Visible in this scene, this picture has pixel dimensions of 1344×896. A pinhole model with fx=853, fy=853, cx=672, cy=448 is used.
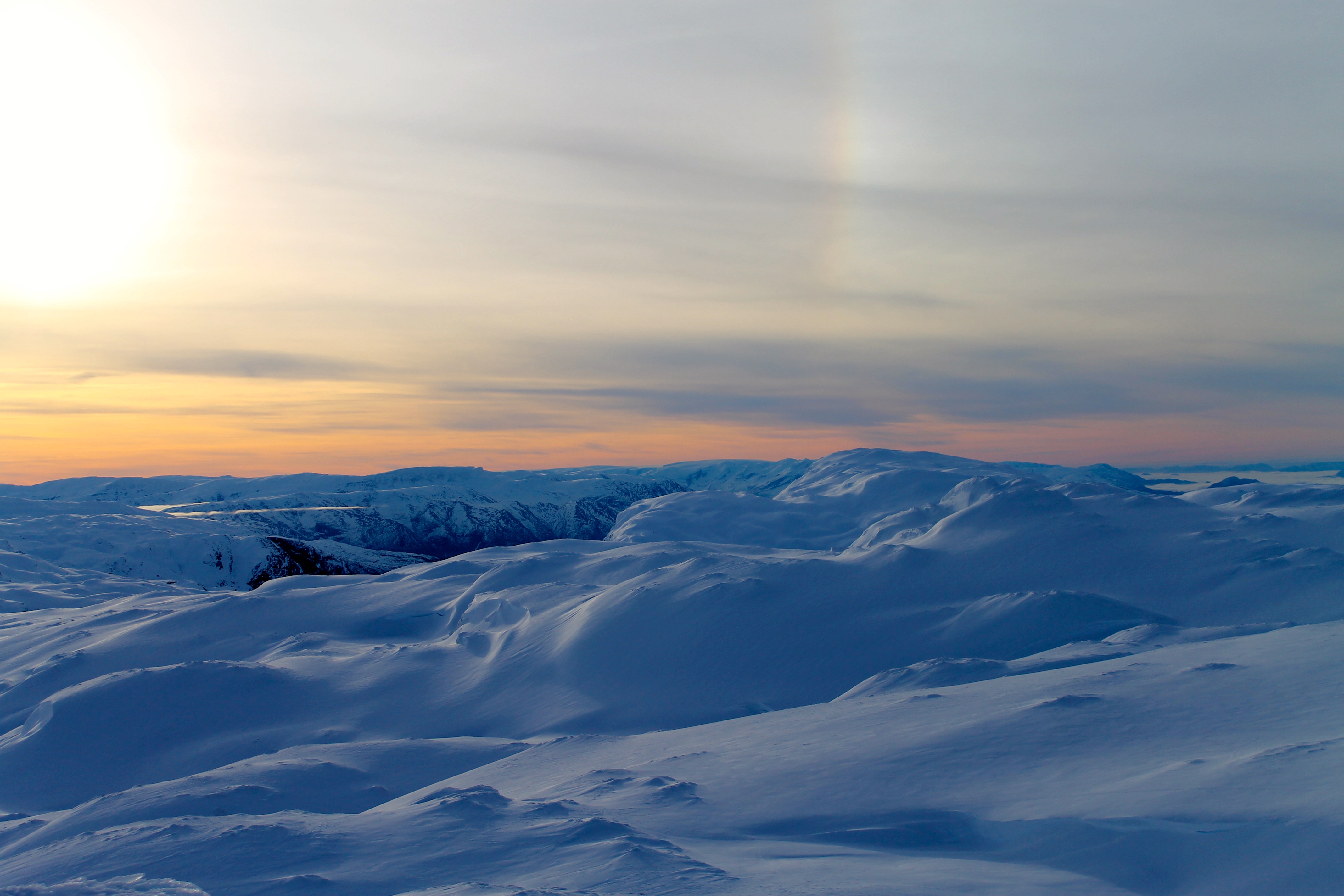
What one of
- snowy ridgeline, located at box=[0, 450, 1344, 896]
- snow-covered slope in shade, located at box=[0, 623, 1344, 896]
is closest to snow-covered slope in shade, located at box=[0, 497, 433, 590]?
snowy ridgeline, located at box=[0, 450, 1344, 896]

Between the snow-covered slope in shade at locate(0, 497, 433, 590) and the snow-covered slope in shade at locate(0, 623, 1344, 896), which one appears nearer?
the snow-covered slope in shade at locate(0, 623, 1344, 896)

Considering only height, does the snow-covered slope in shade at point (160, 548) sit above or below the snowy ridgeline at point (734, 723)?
below

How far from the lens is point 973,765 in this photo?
698cm

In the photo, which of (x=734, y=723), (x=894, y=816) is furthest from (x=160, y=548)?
(x=894, y=816)

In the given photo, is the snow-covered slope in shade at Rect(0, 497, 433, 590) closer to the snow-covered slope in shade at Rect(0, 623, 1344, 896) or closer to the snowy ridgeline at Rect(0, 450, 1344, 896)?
the snowy ridgeline at Rect(0, 450, 1344, 896)

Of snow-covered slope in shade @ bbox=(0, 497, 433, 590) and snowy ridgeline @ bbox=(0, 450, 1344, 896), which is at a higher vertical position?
snowy ridgeline @ bbox=(0, 450, 1344, 896)

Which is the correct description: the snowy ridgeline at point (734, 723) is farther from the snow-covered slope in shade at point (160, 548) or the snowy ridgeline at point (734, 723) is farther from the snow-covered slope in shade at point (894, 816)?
→ the snow-covered slope in shade at point (160, 548)

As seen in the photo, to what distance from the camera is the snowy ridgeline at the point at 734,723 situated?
17.8 ft

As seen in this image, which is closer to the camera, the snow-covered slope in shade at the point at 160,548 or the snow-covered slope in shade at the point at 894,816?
the snow-covered slope in shade at the point at 894,816

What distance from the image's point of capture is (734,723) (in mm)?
10398

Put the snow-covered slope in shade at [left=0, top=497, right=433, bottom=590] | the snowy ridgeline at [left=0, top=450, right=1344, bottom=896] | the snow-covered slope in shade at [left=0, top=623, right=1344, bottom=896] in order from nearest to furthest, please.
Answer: the snow-covered slope in shade at [left=0, top=623, right=1344, bottom=896], the snowy ridgeline at [left=0, top=450, right=1344, bottom=896], the snow-covered slope in shade at [left=0, top=497, right=433, bottom=590]

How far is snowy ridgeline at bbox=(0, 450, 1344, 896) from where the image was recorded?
5438 millimetres

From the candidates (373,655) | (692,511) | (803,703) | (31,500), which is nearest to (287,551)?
(31,500)

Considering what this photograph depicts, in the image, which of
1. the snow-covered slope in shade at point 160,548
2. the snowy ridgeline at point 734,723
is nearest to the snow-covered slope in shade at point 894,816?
the snowy ridgeline at point 734,723
